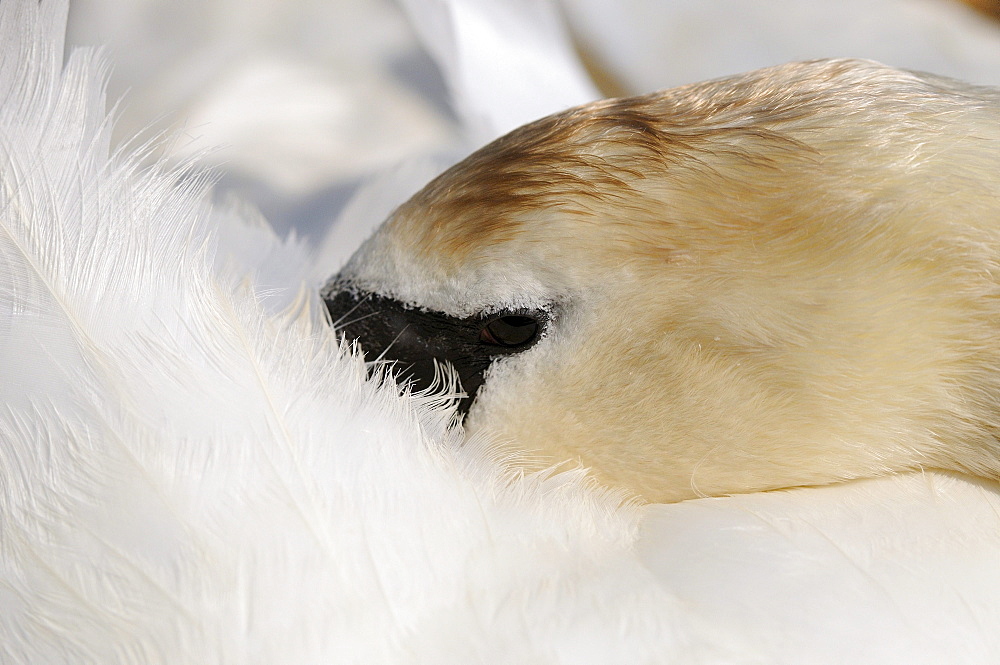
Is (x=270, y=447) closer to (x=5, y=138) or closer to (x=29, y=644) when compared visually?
(x=29, y=644)

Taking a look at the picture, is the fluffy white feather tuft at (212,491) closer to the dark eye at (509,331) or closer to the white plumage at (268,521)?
the white plumage at (268,521)

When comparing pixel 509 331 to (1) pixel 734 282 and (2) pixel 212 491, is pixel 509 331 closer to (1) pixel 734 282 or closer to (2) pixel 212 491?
(1) pixel 734 282

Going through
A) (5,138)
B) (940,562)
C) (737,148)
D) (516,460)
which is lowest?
(940,562)

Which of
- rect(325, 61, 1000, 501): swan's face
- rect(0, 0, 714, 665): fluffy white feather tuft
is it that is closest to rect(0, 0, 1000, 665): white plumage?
rect(0, 0, 714, 665): fluffy white feather tuft

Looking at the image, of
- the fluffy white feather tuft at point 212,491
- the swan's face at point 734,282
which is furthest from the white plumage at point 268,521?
the swan's face at point 734,282

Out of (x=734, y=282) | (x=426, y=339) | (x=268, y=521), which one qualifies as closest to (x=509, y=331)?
(x=426, y=339)

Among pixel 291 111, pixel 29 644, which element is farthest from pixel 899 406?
pixel 291 111

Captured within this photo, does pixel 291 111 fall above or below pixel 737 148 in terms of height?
above
